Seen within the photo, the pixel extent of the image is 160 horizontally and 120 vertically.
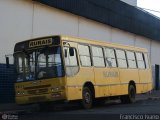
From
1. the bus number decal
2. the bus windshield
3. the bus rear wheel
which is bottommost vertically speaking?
the bus rear wheel

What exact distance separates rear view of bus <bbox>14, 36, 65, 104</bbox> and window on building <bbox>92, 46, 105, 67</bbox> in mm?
2952

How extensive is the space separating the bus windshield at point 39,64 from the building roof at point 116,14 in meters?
6.36

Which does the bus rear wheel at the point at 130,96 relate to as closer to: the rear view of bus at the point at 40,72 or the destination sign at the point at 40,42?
the rear view of bus at the point at 40,72

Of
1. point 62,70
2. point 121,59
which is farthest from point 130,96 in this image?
point 62,70

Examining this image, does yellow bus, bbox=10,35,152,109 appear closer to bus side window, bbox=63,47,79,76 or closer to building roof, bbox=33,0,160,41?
bus side window, bbox=63,47,79,76

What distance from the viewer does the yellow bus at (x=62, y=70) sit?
1873 cm

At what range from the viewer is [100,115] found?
656 inches

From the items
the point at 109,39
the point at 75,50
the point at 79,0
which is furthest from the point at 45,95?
the point at 109,39

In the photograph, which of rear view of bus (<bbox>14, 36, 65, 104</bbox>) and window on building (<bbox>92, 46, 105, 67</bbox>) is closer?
rear view of bus (<bbox>14, 36, 65, 104</bbox>)

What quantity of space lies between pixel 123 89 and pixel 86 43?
4017mm

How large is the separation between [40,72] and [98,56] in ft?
12.2

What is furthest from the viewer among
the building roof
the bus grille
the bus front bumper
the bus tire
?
the building roof

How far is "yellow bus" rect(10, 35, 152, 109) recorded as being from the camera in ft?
61.5

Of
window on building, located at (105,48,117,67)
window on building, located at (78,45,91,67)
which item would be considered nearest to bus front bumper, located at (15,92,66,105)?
window on building, located at (78,45,91,67)
